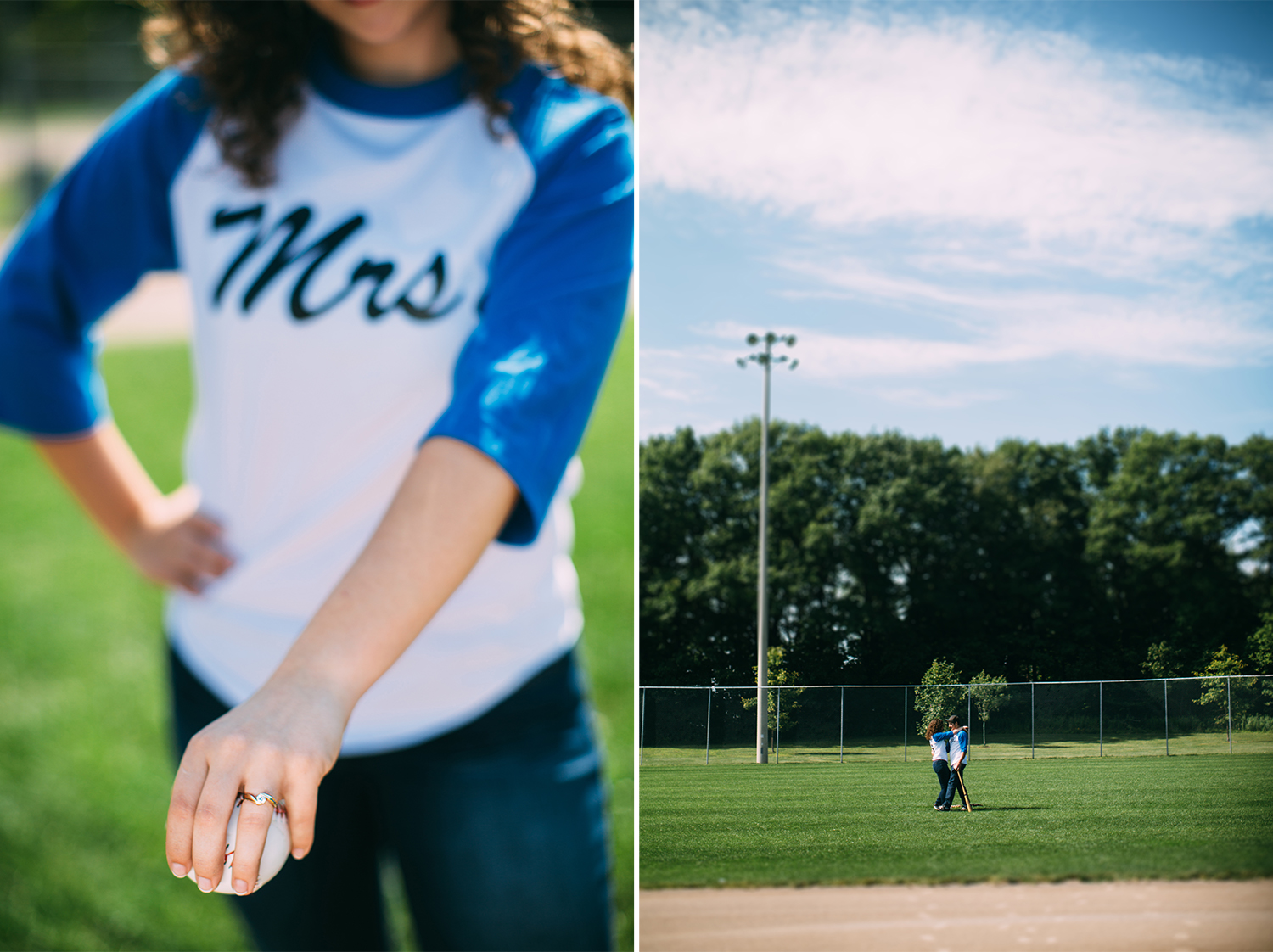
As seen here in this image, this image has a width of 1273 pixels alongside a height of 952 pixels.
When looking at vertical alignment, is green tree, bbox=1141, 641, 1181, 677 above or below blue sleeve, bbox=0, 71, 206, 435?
below

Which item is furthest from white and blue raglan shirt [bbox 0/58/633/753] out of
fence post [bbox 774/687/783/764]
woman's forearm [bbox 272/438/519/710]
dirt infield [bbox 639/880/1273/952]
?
dirt infield [bbox 639/880/1273/952]

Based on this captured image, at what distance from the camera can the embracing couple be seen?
182cm

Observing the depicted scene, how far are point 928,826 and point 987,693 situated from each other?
0.29m

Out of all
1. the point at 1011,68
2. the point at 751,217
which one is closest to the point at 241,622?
the point at 751,217

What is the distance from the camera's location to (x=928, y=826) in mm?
1804

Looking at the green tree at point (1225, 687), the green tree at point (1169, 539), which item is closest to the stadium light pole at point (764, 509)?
the green tree at point (1169, 539)

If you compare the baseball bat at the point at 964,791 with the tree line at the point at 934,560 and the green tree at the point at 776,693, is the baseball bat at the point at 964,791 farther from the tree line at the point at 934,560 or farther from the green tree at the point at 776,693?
the green tree at the point at 776,693

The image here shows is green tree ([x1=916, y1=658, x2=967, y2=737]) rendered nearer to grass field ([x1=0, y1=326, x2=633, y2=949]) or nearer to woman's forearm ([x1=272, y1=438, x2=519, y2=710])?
grass field ([x1=0, y1=326, x2=633, y2=949])

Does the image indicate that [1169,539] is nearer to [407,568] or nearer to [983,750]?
[983,750]

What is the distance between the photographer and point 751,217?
1.86 meters

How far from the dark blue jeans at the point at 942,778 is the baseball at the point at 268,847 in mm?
1406

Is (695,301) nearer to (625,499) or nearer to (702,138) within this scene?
(702,138)

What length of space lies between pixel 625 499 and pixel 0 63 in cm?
200

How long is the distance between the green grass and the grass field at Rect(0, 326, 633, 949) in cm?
26
